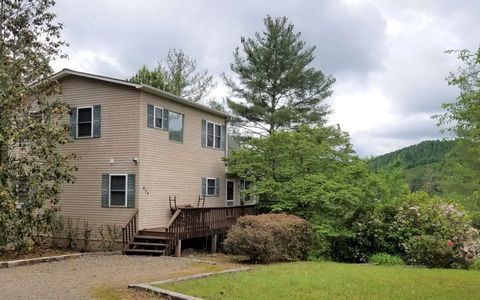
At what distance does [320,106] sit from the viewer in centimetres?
3400

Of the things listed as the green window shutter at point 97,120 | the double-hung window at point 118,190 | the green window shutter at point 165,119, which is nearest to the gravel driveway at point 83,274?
the double-hung window at point 118,190

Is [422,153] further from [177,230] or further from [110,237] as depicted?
[110,237]

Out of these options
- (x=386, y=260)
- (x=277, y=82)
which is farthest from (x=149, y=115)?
(x=277, y=82)

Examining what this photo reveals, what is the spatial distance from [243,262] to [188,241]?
4.92m

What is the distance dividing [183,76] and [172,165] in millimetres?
21733

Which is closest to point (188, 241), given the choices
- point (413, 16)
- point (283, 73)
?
point (413, 16)

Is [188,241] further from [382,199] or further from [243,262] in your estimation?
[382,199]

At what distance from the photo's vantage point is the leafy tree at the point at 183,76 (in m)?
37.8

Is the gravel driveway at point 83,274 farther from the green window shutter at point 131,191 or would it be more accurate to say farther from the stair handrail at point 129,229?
the green window shutter at point 131,191

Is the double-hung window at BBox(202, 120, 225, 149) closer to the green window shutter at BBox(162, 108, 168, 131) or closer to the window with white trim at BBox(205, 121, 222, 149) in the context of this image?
the window with white trim at BBox(205, 121, 222, 149)

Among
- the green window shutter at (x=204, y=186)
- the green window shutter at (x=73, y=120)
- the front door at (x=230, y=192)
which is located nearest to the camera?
the green window shutter at (x=73, y=120)

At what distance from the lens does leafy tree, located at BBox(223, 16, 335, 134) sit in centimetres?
3278

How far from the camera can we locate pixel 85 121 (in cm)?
1734

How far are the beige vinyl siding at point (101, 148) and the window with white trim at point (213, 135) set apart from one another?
16.2 feet
